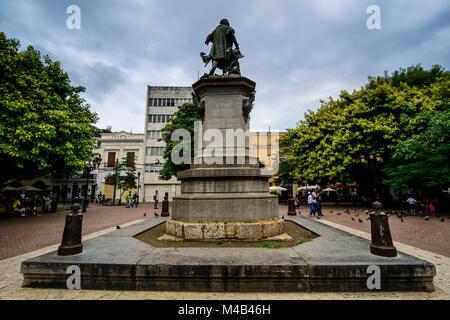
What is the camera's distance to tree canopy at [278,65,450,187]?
48.4 feet

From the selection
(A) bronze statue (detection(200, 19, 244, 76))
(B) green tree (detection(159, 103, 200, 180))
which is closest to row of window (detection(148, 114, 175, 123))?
(B) green tree (detection(159, 103, 200, 180))

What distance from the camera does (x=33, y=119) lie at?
12531 mm

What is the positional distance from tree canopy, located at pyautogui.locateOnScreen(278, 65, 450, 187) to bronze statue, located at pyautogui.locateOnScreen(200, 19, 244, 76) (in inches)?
512

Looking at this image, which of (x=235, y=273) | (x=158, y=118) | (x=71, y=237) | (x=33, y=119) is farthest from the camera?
(x=158, y=118)

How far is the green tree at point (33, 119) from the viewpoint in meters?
12.0

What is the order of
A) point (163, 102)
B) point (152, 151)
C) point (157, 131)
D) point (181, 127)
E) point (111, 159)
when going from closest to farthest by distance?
point (181, 127), point (111, 159), point (152, 151), point (157, 131), point (163, 102)

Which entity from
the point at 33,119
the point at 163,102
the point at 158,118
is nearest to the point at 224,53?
the point at 33,119

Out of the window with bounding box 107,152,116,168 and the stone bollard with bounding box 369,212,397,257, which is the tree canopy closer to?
the stone bollard with bounding box 369,212,397,257

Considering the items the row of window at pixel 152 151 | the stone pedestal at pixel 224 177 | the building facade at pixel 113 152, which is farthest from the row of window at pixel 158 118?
the stone pedestal at pixel 224 177

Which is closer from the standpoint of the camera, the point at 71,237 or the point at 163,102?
the point at 71,237

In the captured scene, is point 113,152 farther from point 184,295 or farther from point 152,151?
point 184,295

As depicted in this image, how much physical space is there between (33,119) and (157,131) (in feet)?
89.6

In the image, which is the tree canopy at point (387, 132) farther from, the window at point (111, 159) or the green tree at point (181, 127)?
the window at point (111, 159)

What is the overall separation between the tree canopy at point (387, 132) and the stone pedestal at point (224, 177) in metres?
13.1
